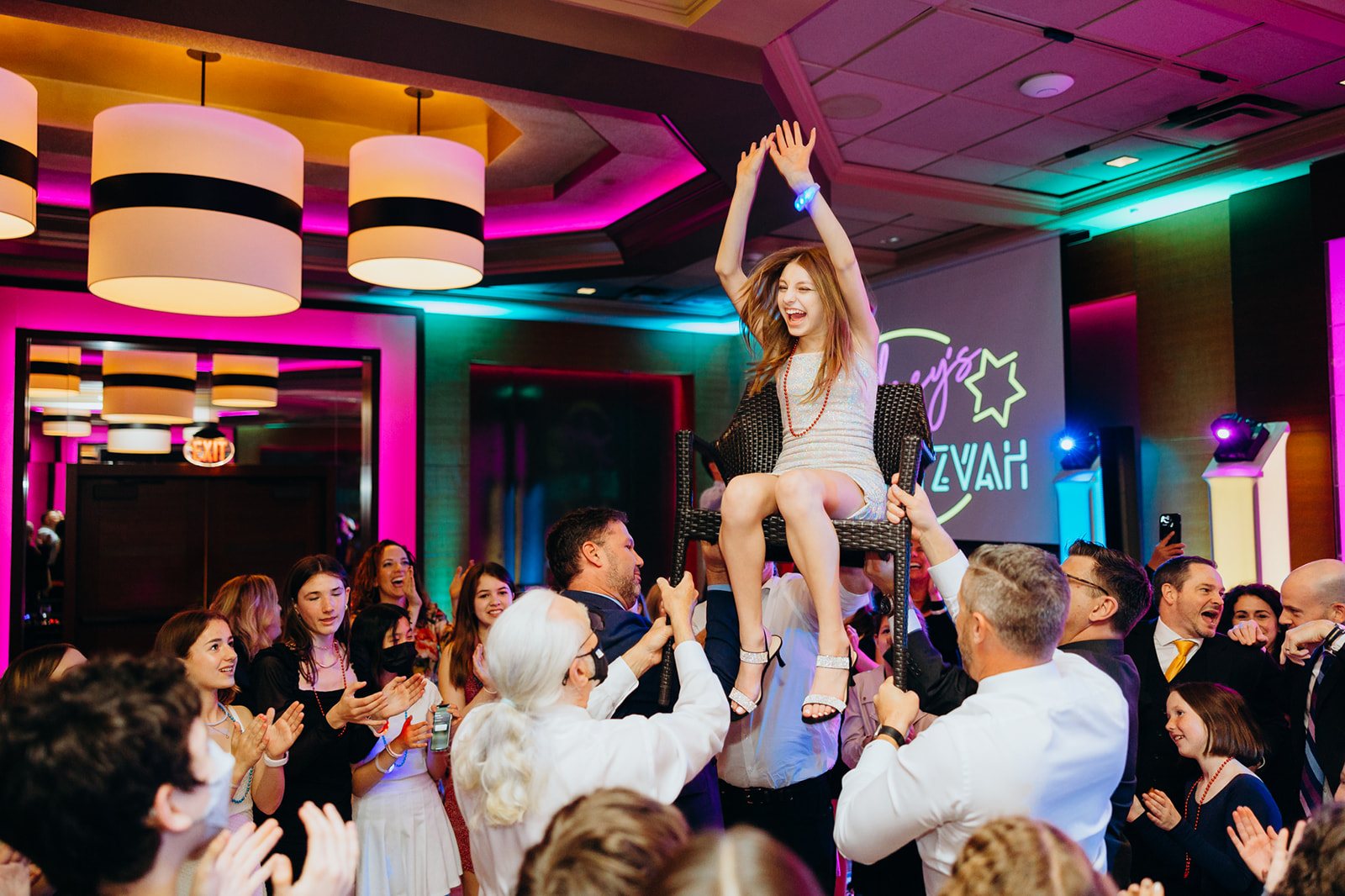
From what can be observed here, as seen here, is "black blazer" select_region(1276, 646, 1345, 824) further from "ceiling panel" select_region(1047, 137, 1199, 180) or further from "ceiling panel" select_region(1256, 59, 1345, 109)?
"ceiling panel" select_region(1047, 137, 1199, 180)

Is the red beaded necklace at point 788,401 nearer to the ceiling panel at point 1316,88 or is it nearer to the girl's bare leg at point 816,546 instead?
the girl's bare leg at point 816,546

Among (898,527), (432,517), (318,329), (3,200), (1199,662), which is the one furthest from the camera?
(432,517)

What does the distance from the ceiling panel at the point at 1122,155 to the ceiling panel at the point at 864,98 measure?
156 cm

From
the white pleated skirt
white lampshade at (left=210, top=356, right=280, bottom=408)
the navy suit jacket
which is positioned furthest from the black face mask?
white lampshade at (left=210, top=356, right=280, bottom=408)

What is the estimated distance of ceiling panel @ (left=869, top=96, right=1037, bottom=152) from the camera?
231 inches

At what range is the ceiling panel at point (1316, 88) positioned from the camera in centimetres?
537

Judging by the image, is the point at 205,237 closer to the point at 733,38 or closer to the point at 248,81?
the point at 248,81

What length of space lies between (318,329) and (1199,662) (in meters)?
7.30

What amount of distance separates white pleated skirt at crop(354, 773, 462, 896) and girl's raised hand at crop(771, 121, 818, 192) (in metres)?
2.22

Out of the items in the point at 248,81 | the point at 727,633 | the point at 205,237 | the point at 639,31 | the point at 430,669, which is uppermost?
the point at 248,81

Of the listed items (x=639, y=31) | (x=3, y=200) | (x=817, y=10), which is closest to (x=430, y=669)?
(x=3, y=200)

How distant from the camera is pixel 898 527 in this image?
7.93 ft

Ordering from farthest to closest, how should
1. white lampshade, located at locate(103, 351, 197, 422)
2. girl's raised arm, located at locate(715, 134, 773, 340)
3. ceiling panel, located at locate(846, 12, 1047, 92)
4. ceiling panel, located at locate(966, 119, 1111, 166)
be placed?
1. white lampshade, located at locate(103, 351, 197, 422)
2. ceiling panel, located at locate(966, 119, 1111, 166)
3. ceiling panel, located at locate(846, 12, 1047, 92)
4. girl's raised arm, located at locate(715, 134, 773, 340)

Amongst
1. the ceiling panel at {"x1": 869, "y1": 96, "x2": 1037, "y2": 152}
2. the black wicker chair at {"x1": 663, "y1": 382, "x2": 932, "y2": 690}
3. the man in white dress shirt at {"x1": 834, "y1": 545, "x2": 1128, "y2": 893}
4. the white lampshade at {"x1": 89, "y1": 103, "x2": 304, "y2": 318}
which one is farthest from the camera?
the ceiling panel at {"x1": 869, "y1": 96, "x2": 1037, "y2": 152}
